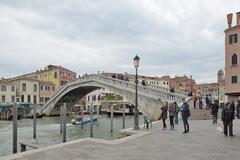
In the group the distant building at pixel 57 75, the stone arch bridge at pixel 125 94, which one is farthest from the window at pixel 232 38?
the distant building at pixel 57 75

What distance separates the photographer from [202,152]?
24.2 ft

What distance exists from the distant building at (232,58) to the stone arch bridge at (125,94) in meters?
6.66

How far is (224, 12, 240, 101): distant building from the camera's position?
28.0m

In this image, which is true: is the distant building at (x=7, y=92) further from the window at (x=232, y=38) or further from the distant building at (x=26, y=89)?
the window at (x=232, y=38)

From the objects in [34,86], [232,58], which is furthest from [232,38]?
[34,86]

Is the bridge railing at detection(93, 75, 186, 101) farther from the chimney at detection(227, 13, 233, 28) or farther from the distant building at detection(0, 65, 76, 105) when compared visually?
the distant building at detection(0, 65, 76, 105)

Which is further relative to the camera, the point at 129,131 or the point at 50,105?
the point at 50,105

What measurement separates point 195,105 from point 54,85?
42.8m

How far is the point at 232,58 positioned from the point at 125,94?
10.4 metres

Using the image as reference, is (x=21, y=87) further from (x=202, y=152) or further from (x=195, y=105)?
(x=202, y=152)

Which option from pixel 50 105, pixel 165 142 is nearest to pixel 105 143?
pixel 165 142

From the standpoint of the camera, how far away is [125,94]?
27922 mm

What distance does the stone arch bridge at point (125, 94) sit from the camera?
71.4 feet

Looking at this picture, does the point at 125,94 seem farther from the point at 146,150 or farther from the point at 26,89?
the point at 26,89
